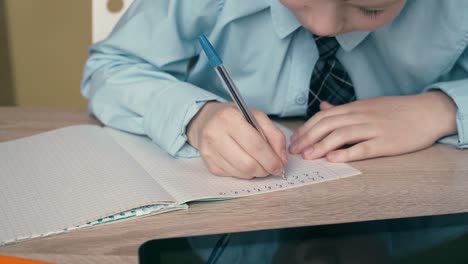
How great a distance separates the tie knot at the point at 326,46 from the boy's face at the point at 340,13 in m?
0.21

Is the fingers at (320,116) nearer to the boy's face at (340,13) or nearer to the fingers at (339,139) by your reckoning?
the fingers at (339,139)

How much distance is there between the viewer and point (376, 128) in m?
0.80

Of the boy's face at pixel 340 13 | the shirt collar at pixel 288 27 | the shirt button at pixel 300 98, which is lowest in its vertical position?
the shirt button at pixel 300 98

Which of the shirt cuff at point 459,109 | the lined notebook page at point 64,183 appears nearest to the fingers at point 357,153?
the shirt cuff at point 459,109

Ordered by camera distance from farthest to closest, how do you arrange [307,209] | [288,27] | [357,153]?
[288,27], [357,153], [307,209]

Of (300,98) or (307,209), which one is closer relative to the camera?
(307,209)

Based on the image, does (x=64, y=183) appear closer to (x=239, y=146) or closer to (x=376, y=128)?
(x=239, y=146)

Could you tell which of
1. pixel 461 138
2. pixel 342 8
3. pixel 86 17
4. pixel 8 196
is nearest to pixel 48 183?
pixel 8 196

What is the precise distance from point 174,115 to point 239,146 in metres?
0.14

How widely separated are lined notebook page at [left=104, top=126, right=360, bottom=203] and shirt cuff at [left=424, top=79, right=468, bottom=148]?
180 mm

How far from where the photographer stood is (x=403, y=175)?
737 millimetres

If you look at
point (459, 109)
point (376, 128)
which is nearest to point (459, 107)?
point (459, 109)

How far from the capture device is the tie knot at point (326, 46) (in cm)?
94

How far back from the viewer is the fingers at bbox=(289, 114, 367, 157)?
Result: 79 cm
